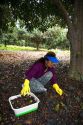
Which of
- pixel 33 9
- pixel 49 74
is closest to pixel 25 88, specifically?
pixel 49 74

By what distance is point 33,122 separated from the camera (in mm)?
4789

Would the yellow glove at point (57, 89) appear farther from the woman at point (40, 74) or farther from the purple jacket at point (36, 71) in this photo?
the purple jacket at point (36, 71)

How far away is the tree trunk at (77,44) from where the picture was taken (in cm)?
659

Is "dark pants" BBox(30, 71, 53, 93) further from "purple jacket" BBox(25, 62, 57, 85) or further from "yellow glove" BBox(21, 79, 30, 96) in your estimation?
"yellow glove" BBox(21, 79, 30, 96)

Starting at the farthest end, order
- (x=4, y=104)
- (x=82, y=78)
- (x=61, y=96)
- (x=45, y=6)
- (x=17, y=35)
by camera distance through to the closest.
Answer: (x=17, y=35), (x=45, y=6), (x=82, y=78), (x=61, y=96), (x=4, y=104)

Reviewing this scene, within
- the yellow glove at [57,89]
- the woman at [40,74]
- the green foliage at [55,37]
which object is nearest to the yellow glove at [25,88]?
the woman at [40,74]

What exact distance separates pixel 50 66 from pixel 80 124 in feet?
4.46

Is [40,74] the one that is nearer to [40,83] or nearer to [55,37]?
[40,83]

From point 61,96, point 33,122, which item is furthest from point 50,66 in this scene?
point 33,122

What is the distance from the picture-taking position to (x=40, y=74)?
5.48 m

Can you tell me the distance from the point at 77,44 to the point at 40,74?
5.49 feet

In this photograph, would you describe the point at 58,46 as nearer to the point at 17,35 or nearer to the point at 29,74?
the point at 17,35

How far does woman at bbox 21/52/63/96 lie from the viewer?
16.4 feet

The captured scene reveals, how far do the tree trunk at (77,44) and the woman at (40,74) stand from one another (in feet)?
3.70
